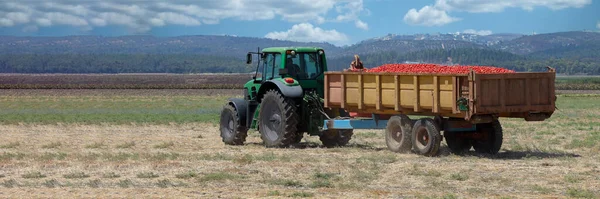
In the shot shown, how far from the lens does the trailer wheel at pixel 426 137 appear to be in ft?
65.1

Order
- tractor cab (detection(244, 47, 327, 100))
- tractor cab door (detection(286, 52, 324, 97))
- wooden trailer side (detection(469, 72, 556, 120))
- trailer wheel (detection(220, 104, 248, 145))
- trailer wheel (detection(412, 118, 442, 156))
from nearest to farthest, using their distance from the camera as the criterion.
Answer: wooden trailer side (detection(469, 72, 556, 120))
trailer wheel (detection(412, 118, 442, 156))
tractor cab (detection(244, 47, 327, 100))
tractor cab door (detection(286, 52, 324, 97))
trailer wheel (detection(220, 104, 248, 145))

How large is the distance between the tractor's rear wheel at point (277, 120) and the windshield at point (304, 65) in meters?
0.72

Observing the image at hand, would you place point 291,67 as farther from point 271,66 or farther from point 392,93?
point 392,93

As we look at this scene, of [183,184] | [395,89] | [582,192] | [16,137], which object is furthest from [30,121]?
[582,192]

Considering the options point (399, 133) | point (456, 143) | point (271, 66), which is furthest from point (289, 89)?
Result: point (456, 143)

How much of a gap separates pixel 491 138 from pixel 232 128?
289 inches

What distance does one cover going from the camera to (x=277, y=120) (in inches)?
928

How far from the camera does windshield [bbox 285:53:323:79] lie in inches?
931

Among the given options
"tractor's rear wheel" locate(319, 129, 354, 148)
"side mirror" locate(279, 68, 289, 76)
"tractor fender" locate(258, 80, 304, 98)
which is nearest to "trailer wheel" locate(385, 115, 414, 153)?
"tractor fender" locate(258, 80, 304, 98)

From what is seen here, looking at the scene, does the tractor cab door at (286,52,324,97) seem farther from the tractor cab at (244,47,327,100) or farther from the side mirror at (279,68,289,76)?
the side mirror at (279,68,289,76)

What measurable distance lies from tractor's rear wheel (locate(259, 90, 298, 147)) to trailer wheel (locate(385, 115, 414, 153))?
8.47 feet

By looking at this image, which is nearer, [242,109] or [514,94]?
[514,94]

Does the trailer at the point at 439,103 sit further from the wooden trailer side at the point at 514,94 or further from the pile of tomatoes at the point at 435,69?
the pile of tomatoes at the point at 435,69

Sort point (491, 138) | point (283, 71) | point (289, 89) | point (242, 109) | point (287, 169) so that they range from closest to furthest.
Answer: point (287, 169), point (491, 138), point (289, 89), point (283, 71), point (242, 109)
